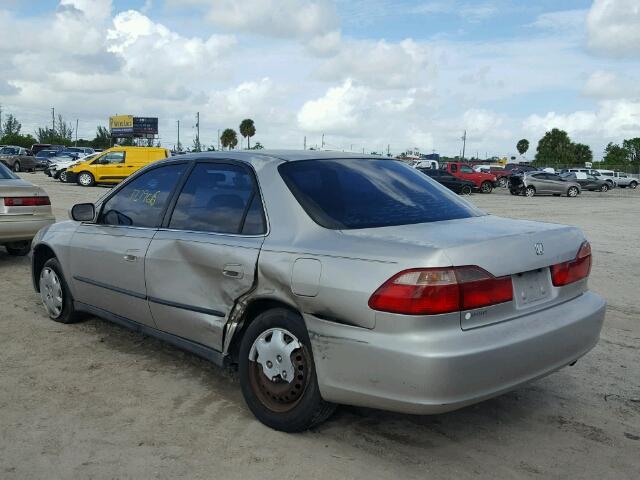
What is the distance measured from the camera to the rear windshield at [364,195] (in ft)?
11.3

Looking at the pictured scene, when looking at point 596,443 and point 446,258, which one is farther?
point 596,443

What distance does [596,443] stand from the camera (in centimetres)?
333

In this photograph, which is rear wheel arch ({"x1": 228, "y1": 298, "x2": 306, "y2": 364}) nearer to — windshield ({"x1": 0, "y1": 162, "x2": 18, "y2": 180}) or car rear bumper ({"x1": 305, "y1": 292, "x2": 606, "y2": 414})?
car rear bumper ({"x1": 305, "y1": 292, "x2": 606, "y2": 414})

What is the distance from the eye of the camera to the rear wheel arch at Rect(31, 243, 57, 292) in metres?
5.56

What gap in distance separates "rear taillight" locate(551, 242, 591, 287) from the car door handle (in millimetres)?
1681

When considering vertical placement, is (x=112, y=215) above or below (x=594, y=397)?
above

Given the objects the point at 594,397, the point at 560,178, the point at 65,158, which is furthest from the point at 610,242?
the point at 65,158

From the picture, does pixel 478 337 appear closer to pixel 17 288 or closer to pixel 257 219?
pixel 257 219

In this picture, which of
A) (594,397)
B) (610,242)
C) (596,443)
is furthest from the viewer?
(610,242)

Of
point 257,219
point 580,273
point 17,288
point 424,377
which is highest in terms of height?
point 257,219

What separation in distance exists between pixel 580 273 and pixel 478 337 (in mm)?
1046

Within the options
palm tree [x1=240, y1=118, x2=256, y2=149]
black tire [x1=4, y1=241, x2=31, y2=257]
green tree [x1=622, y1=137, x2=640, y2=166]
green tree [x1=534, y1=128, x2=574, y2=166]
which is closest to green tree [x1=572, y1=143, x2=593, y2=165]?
green tree [x1=534, y1=128, x2=574, y2=166]

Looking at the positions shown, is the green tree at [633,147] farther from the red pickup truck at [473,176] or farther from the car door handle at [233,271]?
the car door handle at [233,271]

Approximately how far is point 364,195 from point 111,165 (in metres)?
26.9
